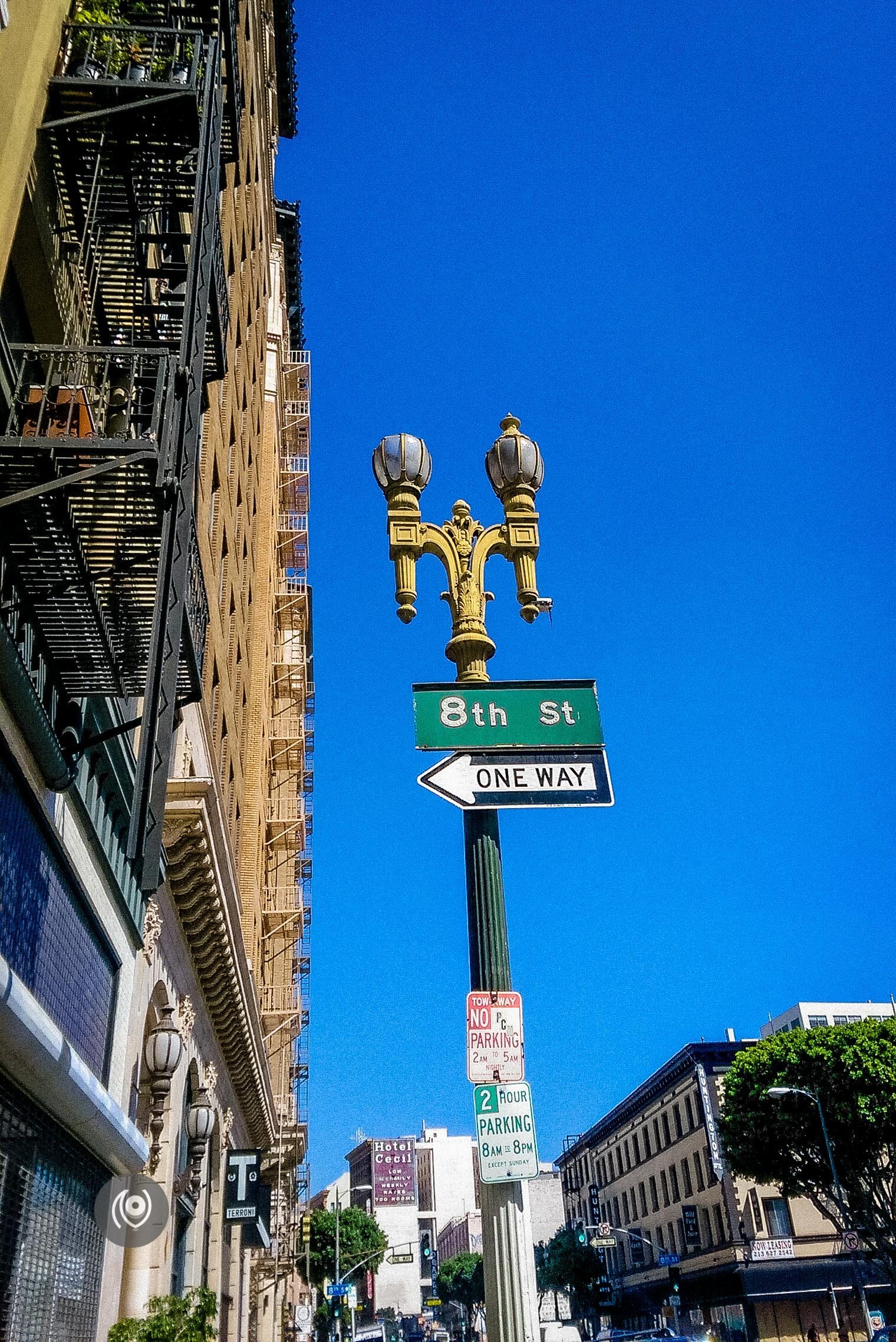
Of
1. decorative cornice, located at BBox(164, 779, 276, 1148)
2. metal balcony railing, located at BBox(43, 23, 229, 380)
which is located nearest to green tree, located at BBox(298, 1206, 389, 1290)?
decorative cornice, located at BBox(164, 779, 276, 1148)

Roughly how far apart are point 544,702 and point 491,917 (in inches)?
65.6

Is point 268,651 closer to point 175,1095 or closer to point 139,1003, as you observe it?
point 175,1095

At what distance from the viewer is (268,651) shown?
4766 centimetres

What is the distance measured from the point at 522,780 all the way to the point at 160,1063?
41.5ft

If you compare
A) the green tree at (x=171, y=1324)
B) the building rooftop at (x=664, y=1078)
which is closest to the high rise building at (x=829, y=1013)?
the building rooftop at (x=664, y=1078)

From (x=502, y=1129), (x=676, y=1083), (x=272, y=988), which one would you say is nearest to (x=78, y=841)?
(x=502, y=1129)

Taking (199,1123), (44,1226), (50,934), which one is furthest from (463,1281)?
(50,934)

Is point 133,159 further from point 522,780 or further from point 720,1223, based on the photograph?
point 720,1223

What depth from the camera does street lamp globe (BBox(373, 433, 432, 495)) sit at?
9312 millimetres

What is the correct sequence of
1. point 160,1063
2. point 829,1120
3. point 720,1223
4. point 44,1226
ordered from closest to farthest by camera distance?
point 44,1226 < point 160,1063 < point 829,1120 < point 720,1223

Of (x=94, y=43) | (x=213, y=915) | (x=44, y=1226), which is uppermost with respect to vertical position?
(x=94, y=43)

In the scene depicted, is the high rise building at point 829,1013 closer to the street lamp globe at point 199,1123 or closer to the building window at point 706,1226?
the building window at point 706,1226

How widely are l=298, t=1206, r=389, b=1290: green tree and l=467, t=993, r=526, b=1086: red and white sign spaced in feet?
302

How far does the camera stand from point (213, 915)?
22594mm
